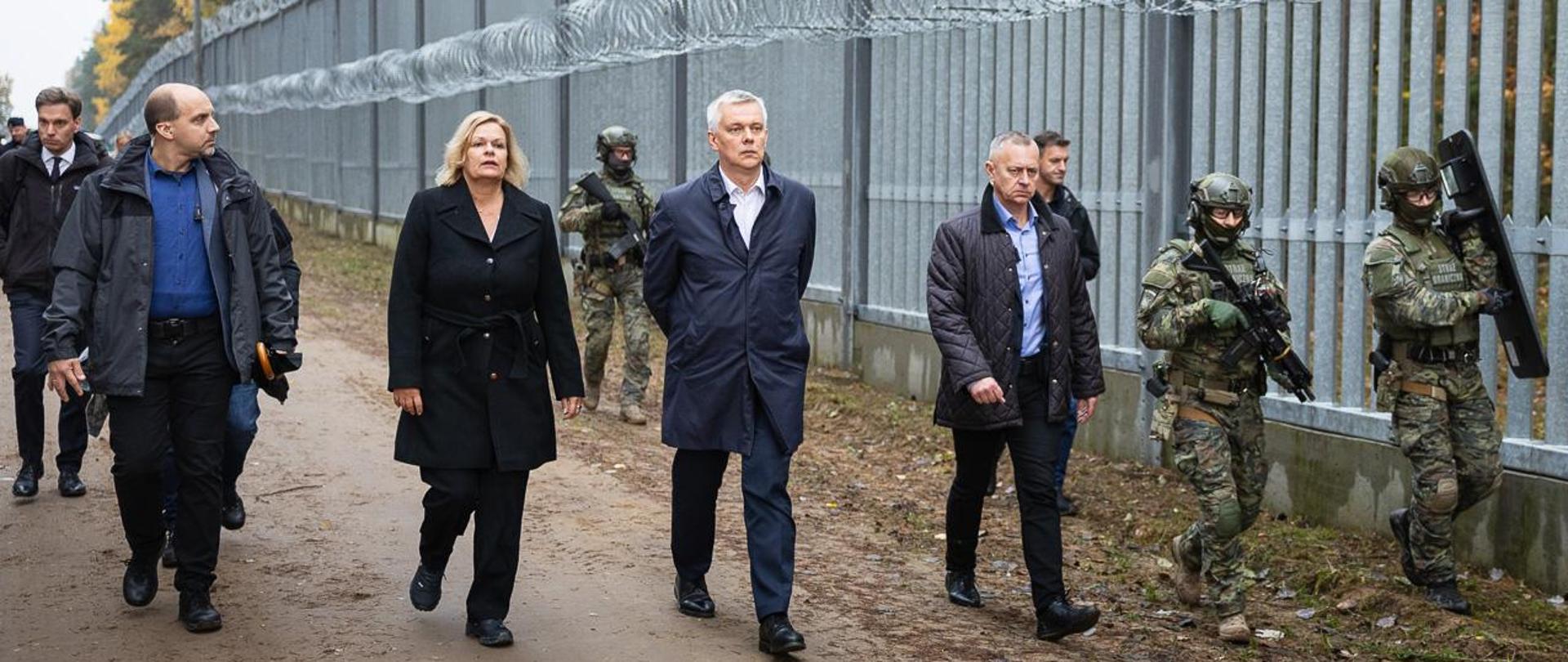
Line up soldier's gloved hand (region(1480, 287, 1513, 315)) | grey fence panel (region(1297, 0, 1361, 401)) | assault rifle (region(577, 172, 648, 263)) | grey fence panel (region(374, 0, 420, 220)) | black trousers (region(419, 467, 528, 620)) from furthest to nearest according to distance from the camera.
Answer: grey fence panel (region(374, 0, 420, 220)) → assault rifle (region(577, 172, 648, 263)) → grey fence panel (region(1297, 0, 1361, 401)) → soldier's gloved hand (region(1480, 287, 1513, 315)) → black trousers (region(419, 467, 528, 620))

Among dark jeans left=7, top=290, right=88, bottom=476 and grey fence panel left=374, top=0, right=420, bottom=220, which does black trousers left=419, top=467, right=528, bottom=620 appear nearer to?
dark jeans left=7, top=290, right=88, bottom=476

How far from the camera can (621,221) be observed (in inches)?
508

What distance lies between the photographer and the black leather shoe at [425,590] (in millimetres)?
7062

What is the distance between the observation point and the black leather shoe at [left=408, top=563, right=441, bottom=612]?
23.2ft

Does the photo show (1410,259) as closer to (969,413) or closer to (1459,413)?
(1459,413)

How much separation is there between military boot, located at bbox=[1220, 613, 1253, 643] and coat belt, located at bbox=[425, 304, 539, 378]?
2610 millimetres

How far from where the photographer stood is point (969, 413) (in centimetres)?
733

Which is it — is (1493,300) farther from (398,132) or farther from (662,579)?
(398,132)

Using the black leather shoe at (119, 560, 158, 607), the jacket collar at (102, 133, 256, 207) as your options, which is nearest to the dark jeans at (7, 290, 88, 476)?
the black leather shoe at (119, 560, 158, 607)

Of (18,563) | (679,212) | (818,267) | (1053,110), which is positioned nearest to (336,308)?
(818,267)

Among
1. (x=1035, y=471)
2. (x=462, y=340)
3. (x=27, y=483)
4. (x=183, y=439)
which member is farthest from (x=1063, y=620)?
(x=27, y=483)

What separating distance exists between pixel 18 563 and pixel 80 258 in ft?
5.92

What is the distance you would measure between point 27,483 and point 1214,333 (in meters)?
5.54

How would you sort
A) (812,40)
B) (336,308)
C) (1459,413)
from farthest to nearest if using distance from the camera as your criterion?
1. (336,308)
2. (812,40)
3. (1459,413)
